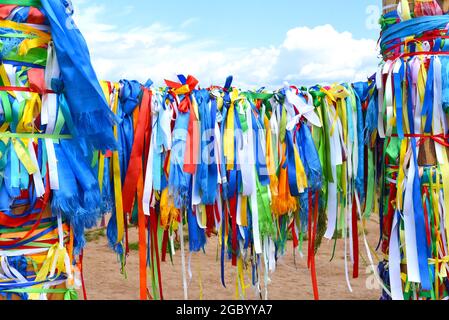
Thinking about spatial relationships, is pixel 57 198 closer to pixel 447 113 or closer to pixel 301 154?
pixel 301 154

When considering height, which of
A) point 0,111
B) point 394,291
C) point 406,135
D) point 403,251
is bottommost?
point 394,291

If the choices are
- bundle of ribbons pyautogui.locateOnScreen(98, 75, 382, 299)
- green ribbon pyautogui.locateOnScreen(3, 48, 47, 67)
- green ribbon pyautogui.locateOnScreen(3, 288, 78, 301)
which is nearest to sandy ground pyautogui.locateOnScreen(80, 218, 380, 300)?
bundle of ribbons pyautogui.locateOnScreen(98, 75, 382, 299)

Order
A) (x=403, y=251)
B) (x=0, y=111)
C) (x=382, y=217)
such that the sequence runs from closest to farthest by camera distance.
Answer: (x=0, y=111), (x=403, y=251), (x=382, y=217)

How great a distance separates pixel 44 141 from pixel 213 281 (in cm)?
333

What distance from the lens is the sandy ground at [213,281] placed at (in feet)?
14.0

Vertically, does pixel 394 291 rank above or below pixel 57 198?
below

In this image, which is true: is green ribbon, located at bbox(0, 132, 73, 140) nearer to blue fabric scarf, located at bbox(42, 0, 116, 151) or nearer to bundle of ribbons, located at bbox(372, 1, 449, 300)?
blue fabric scarf, located at bbox(42, 0, 116, 151)

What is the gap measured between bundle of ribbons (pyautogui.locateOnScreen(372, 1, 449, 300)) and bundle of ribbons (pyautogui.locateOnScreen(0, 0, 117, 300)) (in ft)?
3.49

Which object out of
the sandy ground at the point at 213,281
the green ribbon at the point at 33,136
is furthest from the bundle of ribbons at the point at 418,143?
the sandy ground at the point at 213,281

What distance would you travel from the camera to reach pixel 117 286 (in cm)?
456

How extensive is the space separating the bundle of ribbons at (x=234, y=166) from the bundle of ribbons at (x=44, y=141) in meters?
0.17

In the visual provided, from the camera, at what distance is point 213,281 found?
4.66m

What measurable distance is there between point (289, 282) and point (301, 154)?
2954 mm

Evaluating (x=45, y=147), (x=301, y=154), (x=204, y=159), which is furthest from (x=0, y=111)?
(x=301, y=154)
